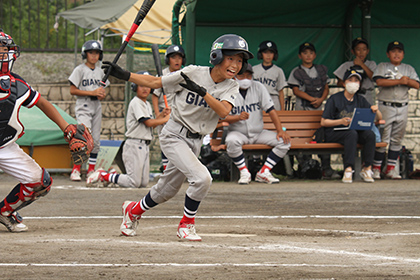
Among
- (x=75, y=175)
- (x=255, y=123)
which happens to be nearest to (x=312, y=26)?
(x=255, y=123)

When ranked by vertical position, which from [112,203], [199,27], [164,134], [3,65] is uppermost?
[199,27]

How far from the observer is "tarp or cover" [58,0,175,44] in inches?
512

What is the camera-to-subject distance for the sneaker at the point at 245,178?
35.2ft

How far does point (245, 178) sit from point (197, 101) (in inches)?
201

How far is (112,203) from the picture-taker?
856 cm

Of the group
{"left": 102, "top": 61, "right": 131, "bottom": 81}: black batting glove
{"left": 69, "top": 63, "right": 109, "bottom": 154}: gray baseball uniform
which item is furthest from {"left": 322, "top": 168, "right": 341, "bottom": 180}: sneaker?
{"left": 102, "top": 61, "right": 131, "bottom": 81}: black batting glove

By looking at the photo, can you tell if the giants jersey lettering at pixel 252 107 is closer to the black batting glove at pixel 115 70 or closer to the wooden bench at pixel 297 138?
the wooden bench at pixel 297 138

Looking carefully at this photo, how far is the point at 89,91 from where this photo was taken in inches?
448

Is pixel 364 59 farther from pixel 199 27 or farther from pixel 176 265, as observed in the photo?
pixel 176 265

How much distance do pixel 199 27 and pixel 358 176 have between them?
4142mm

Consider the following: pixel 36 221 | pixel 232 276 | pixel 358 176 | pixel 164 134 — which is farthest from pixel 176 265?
pixel 358 176

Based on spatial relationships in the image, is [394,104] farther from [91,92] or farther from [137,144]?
[91,92]

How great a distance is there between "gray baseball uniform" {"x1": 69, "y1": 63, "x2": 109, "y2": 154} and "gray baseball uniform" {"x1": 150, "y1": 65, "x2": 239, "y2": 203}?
5776 mm

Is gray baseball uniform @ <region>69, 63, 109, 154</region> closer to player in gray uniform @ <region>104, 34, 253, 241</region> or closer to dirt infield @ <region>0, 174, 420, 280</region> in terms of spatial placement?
dirt infield @ <region>0, 174, 420, 280</region>
